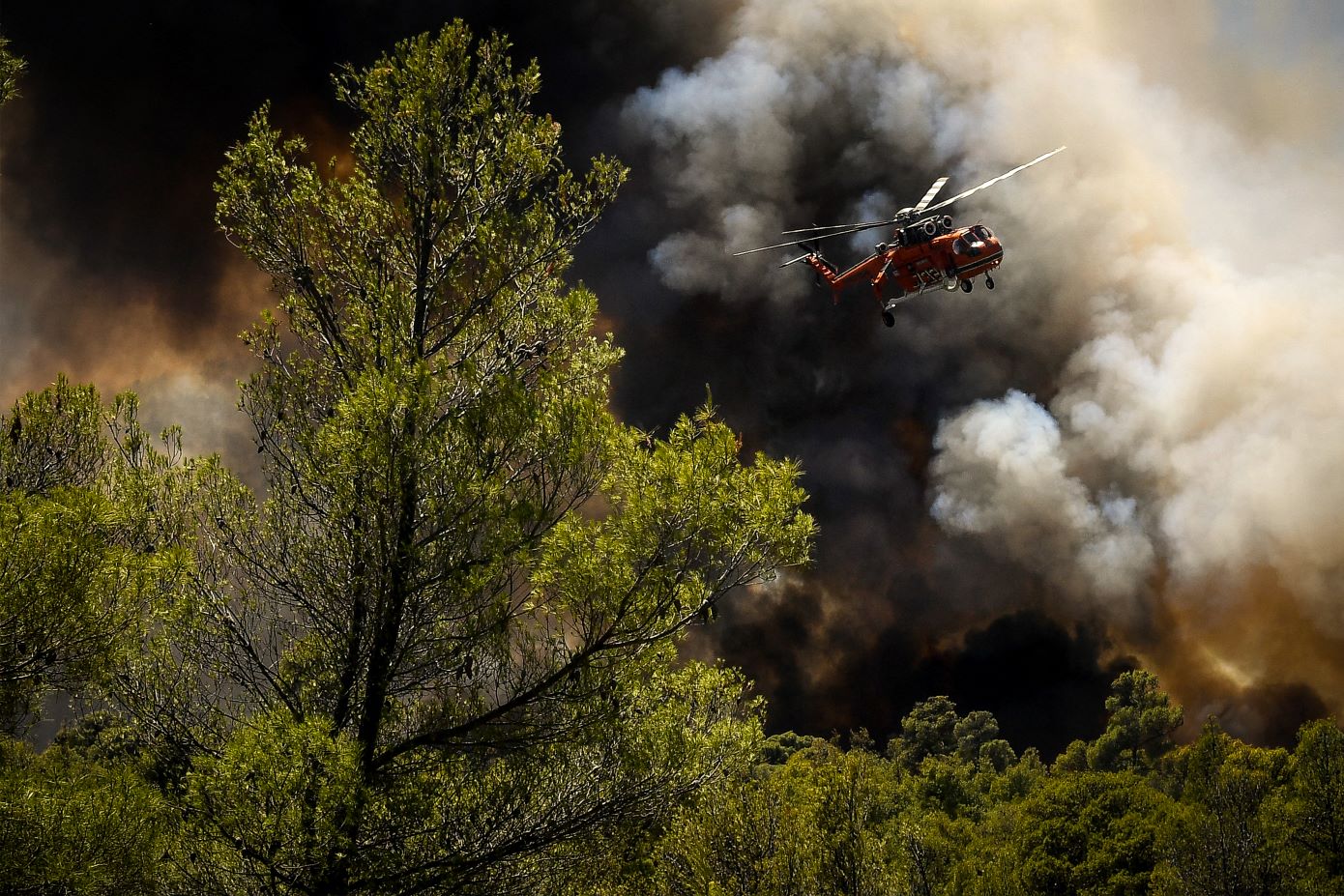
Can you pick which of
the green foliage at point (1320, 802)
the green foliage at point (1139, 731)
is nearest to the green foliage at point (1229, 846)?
the green foliage at point (1320, 802)

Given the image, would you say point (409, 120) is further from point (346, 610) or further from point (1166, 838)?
point (1166, 838)

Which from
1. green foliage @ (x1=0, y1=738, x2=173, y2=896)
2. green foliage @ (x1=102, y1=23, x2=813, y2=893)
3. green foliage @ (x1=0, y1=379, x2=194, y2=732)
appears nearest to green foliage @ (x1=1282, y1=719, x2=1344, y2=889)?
green foliage @ (x1=102, y1=23, x2=813, y2=893)

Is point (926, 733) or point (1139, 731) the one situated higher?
point (926, 733)

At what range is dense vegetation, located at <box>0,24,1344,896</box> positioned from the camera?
6723mm

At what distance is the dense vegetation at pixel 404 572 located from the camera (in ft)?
22.1

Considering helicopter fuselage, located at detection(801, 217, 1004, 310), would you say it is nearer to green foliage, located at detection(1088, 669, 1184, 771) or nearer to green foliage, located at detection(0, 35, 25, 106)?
green foliage, located at detection(0, 35, 25, 106)

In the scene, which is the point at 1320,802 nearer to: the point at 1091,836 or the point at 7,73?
the point at 1091,836

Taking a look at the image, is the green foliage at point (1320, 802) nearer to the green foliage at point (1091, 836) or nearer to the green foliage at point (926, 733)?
the green foliage at point (1091, 836)

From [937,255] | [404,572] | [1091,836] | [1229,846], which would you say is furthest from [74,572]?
[1091,836]

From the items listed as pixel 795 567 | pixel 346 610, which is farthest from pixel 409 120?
pixel 795 567

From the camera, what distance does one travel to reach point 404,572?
6859mm

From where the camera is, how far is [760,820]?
1669cm

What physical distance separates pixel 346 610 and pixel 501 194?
13.6ft

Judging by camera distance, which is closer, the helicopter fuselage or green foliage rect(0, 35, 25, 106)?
green foliage rect(0, 35, 25, 106)
